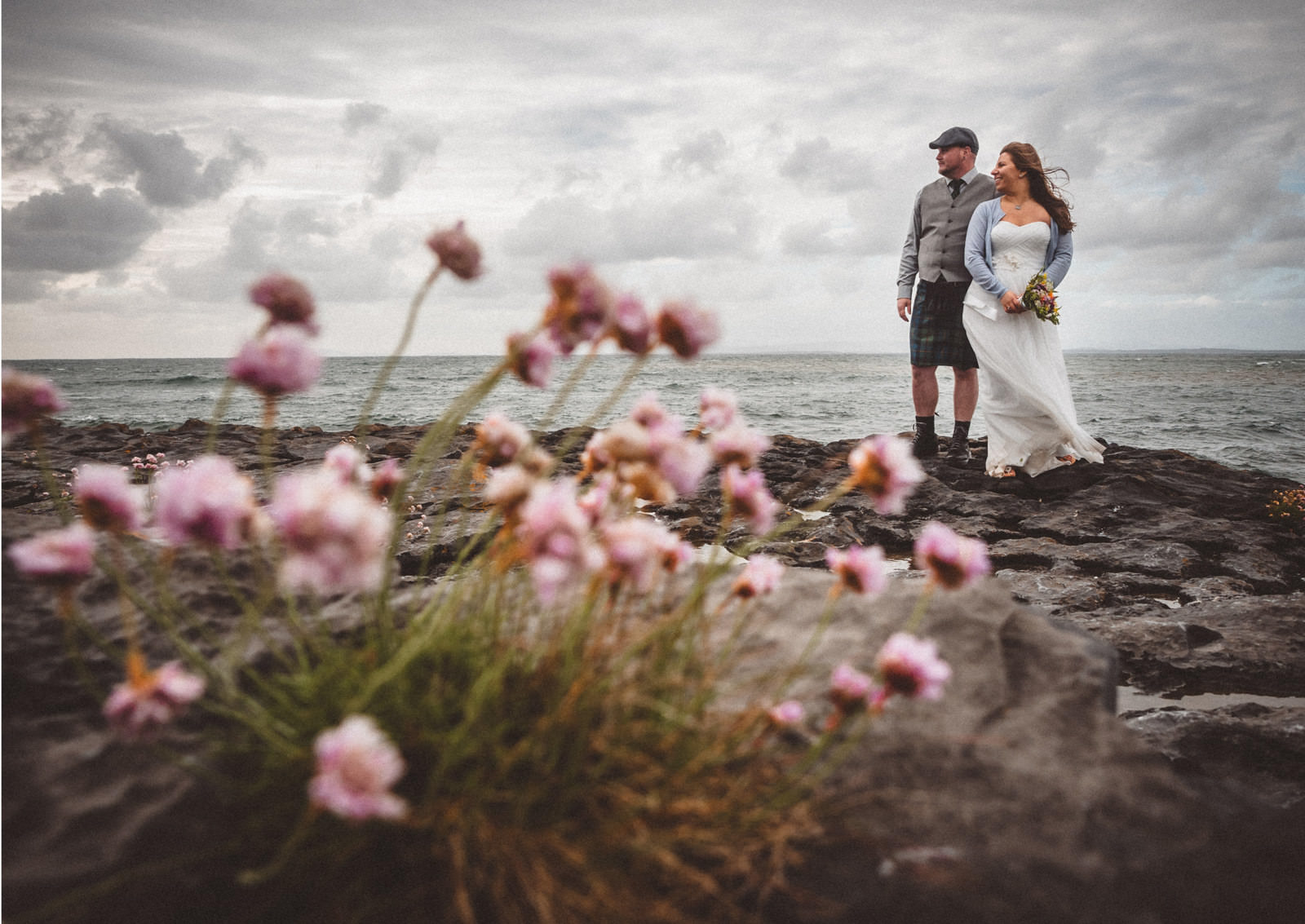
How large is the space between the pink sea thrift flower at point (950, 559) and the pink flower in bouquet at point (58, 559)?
4.27 feet

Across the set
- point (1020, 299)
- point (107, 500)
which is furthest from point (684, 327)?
point (1020, 299)

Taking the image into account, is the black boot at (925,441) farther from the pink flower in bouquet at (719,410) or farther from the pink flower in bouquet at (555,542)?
the pink flower in bouquet at (555,542)

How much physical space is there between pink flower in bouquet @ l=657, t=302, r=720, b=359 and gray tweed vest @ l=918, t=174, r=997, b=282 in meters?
6.16

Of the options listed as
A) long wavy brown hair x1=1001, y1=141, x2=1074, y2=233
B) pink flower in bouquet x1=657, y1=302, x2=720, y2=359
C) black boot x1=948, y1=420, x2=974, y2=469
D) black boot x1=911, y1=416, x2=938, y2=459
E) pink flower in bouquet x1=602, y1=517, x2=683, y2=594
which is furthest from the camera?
black boot x1=911, y1=416, x2=938, y2=459

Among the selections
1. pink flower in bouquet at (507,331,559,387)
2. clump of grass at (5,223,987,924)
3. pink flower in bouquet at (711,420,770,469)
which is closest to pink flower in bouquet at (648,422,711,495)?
clump of grass at (5,223,987,924)

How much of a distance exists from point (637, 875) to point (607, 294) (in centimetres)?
93

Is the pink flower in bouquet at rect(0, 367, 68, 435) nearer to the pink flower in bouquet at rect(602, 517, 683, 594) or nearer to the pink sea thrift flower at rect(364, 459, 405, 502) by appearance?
the pink sea thrift flower at rect(364, 459, 405, 502)

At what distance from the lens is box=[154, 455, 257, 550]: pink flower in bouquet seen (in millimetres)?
879

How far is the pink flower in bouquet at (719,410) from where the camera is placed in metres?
1.44

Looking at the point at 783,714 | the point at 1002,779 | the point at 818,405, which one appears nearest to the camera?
the point at 783,714

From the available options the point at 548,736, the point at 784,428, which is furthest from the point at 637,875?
the point at 784,428

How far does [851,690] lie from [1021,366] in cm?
569

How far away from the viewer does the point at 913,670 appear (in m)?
1.21

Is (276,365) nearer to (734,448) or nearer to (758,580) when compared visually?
(734,448)
